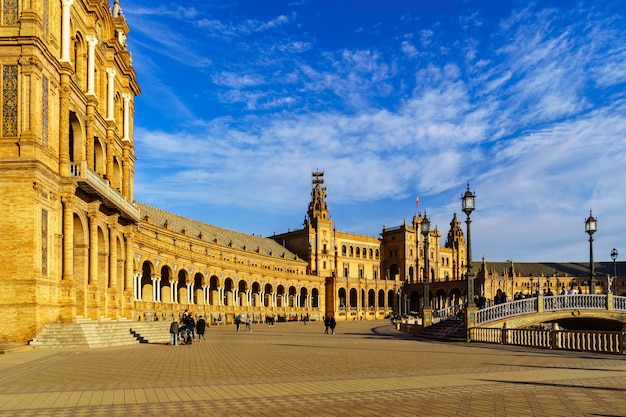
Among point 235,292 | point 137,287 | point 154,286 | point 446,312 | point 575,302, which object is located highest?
point 137,287

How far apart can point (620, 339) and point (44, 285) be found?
24556mm

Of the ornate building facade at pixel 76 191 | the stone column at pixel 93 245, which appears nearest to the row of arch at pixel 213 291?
the ornate building facade at pixel 76 191

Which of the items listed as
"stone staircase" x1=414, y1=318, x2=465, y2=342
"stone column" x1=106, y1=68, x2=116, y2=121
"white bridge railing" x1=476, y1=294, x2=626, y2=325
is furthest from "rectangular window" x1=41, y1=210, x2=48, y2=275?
"white bridge railing" x1=476, y1=294, x2=626, y2=325

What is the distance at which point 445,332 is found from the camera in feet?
119

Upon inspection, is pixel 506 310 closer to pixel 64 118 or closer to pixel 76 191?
pixel 76 191

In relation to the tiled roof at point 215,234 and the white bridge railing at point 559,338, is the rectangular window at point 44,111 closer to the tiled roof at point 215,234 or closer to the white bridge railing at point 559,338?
the white bridge railing at point 559,338

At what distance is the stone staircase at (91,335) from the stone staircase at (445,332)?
15911 mm

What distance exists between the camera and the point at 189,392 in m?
13.0

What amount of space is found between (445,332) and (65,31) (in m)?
26.9

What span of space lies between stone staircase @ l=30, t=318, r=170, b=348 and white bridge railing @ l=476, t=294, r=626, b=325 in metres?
18.4

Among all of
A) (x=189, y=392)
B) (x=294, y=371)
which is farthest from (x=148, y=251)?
(x=189, y=392)

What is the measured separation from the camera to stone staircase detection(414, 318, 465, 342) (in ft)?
111

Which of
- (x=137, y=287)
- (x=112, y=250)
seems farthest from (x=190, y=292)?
(x=112, y=250)

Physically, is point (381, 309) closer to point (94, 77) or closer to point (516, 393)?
point (94, 77)
